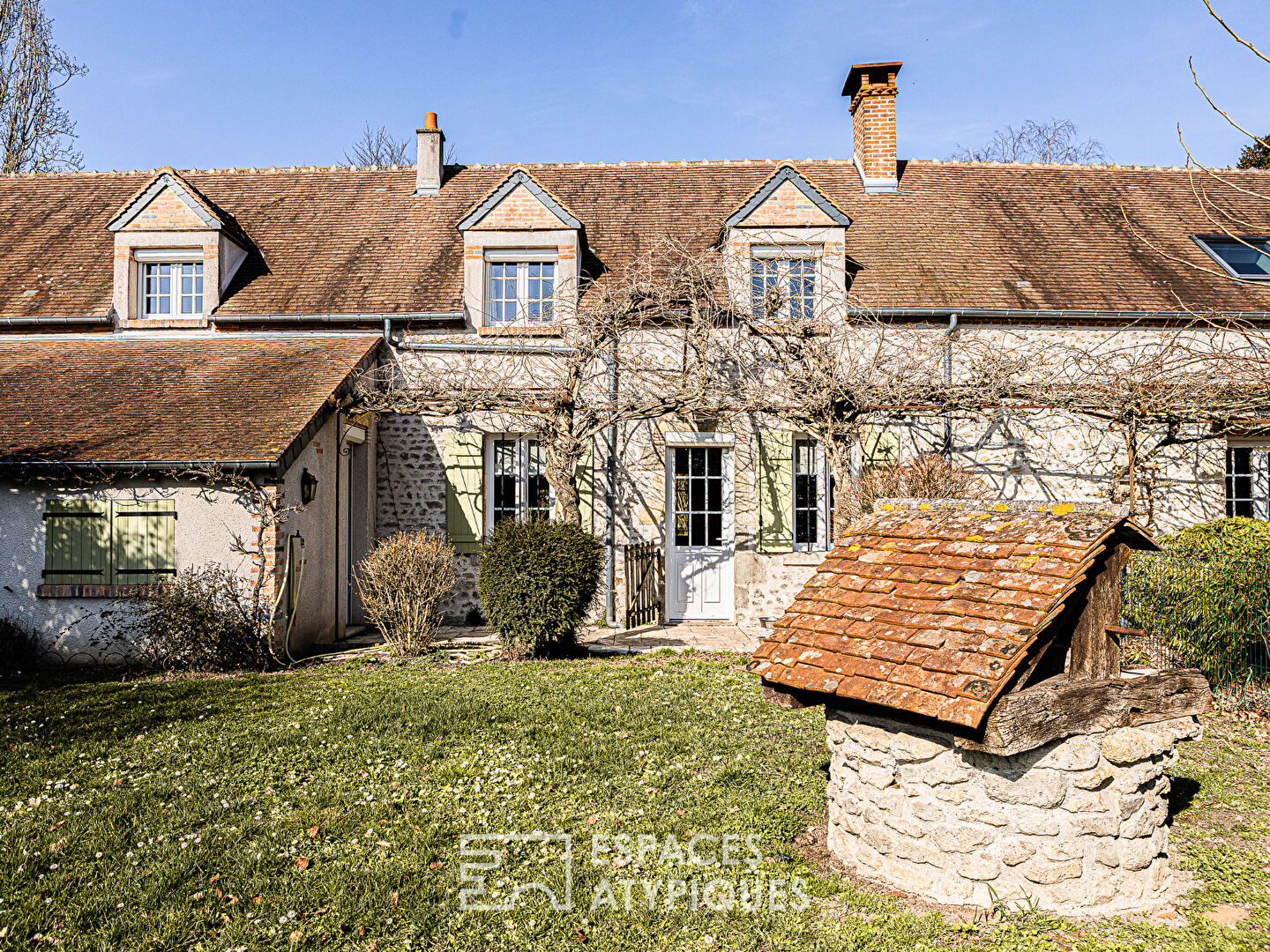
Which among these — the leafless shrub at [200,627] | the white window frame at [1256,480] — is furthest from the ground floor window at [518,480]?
the white window frame at [1256,480]

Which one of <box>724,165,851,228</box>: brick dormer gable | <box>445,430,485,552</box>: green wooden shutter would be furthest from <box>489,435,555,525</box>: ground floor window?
<box>724,165,851,228</box>: brick dormer gable

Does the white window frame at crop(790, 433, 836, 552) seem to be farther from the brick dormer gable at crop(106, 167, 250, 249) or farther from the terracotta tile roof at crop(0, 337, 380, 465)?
the brick dormer gable at crop(106, 167, 250, 249)

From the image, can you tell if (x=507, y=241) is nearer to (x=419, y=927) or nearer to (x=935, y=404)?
(x=935, y=404)

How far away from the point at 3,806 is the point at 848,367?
397 inches

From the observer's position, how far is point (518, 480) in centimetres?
1182

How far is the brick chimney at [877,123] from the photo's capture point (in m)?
13.7

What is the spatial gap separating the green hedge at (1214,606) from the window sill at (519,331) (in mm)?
8058

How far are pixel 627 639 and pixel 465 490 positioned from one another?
3.34m

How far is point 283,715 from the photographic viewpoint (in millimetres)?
6598

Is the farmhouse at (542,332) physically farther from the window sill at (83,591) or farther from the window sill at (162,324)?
the window sill at (83,591)

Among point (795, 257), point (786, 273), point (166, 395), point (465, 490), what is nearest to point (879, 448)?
point (786, 273)

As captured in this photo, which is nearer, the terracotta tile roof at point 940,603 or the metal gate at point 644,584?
the terracotta tile roof at point 940,603

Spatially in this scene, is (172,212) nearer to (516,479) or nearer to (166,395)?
(166,395)

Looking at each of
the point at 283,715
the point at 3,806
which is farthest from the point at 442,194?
the point at 3,806
